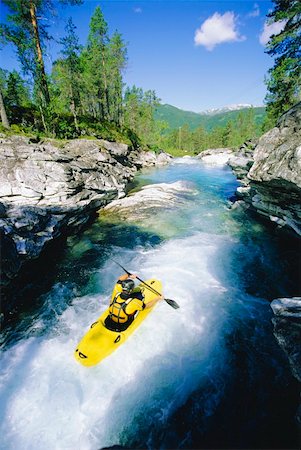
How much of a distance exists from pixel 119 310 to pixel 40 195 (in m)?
8.90

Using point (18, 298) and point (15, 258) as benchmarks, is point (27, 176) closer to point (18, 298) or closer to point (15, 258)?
point (15, 258)

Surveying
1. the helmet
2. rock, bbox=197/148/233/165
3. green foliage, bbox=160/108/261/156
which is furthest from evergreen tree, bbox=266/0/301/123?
green foliage, bbox=160/108/261/156

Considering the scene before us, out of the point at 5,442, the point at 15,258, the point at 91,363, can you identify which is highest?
the point at 15,258

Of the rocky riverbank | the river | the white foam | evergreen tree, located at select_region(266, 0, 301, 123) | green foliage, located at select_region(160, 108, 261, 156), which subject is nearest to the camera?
the river

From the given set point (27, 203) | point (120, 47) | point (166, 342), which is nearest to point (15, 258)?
point (27, 203)

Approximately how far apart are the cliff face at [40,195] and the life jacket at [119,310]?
3953 millimetres

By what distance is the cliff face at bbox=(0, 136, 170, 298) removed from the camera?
8711 millimetres

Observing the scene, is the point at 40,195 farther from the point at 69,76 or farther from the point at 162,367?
the point at 69,76

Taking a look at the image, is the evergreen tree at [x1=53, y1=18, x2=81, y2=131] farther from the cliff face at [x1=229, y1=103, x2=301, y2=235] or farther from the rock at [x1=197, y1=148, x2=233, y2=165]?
the rock at [x1=197, y1=148, x2=233, y2=165]

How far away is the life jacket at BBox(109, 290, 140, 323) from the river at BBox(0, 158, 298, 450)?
1122 millimetres

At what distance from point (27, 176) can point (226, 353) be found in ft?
41.5

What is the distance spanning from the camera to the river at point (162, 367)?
4793 millimetres

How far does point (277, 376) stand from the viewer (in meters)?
5.75

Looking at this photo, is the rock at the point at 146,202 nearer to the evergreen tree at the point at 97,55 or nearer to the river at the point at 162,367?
the river at the point at 162,367
